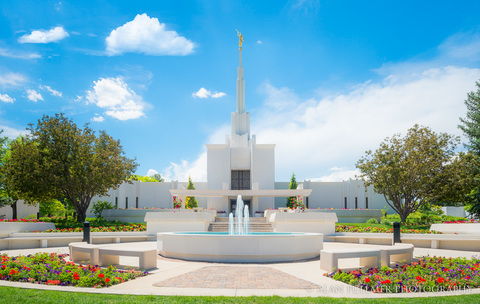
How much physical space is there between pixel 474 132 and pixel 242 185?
19.7m

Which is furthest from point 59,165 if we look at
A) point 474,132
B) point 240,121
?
point 474,132

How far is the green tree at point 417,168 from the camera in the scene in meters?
23.4

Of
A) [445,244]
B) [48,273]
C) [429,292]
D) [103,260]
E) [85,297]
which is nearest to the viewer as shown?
[85,297]

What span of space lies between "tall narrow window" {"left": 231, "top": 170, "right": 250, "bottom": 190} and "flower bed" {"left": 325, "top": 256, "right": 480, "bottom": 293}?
26.4m

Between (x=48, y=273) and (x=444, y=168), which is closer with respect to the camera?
(x=48, y=273)

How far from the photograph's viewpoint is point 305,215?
67.0ft

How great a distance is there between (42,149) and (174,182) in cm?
1431

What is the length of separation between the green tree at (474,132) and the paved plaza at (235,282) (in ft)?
56.2

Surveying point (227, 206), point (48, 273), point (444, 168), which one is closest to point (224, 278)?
point (48, 273)

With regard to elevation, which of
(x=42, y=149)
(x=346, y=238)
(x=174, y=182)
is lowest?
(x=346, y=238)

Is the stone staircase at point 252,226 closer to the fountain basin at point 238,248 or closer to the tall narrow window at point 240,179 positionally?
the fountain basin at point 238,248

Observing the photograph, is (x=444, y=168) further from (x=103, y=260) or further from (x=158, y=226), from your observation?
(x=103, y=260)

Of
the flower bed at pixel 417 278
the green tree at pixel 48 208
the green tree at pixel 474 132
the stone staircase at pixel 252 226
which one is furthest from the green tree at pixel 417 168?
the green tree at pixel 48 208

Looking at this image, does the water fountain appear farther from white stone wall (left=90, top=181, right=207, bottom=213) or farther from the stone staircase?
white stone wall (left=90, top=181, right=207, bottom=213)
